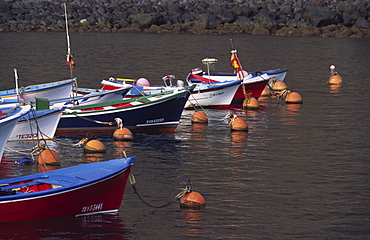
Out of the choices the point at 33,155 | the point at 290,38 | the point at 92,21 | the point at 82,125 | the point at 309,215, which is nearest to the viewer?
the point at 309,215

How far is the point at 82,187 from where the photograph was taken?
16.2 m

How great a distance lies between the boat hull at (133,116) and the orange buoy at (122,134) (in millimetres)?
1189

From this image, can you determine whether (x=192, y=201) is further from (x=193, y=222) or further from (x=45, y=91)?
(x=45, y=91)

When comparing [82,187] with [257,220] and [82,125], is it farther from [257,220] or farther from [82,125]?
[82,125]

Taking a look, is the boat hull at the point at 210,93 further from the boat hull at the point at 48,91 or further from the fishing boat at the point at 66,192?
the fishing boat at the point at 66,192

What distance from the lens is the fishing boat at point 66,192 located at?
15.8 m

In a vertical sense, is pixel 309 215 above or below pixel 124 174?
below

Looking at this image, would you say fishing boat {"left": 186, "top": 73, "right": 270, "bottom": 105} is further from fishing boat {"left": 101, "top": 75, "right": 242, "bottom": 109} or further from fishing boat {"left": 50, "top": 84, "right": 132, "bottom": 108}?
fishing boat {"left": 50, "top": 84, "right": 132, "bottom": 108}

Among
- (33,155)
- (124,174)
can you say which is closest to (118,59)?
(33,155)

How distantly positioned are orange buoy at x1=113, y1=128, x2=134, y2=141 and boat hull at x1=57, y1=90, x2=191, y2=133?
119 cm

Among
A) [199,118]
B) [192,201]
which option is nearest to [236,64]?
[199,118]

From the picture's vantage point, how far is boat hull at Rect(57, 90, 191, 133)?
2725 cm

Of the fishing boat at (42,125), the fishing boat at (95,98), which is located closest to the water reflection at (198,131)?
the fishing boat at (95,98)

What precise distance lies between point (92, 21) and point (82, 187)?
2936 inches
